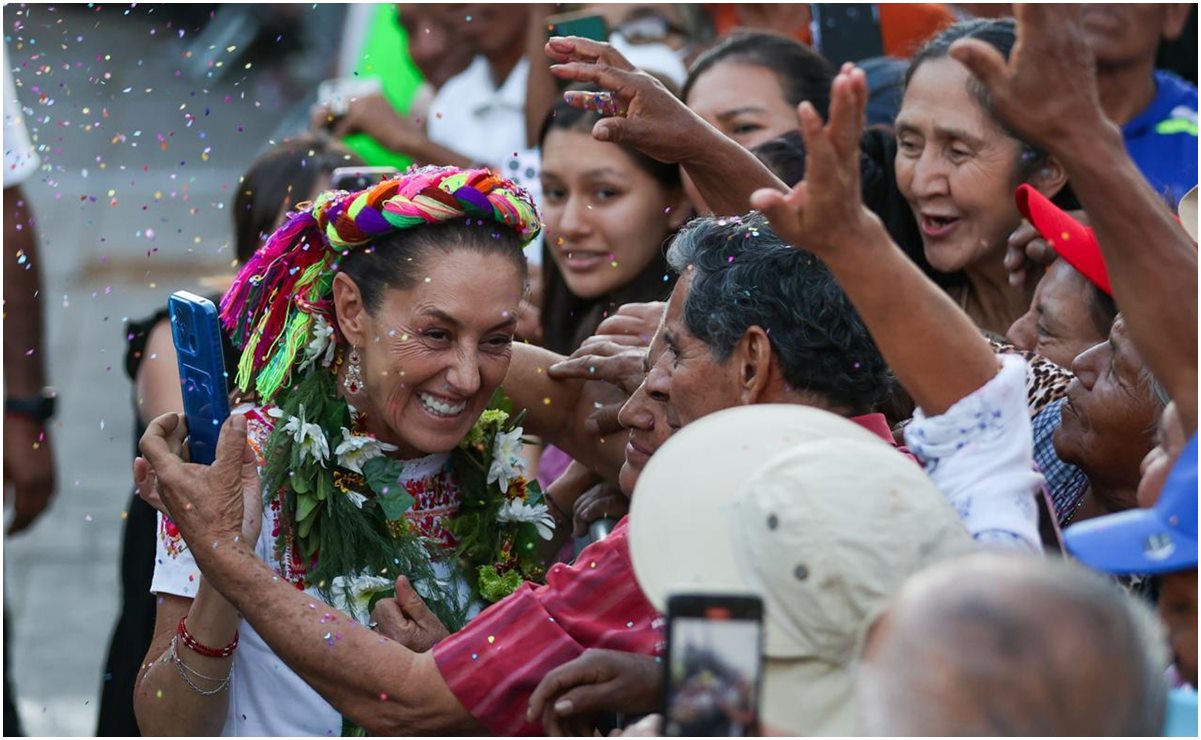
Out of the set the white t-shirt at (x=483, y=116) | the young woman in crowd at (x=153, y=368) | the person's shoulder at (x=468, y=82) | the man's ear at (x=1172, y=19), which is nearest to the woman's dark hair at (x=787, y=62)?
the man's ear at (x=1172, y=19)

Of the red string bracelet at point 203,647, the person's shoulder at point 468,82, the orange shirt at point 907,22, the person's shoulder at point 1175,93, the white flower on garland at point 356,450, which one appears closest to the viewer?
the red string bracelet at point 203,647

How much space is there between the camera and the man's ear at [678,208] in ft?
15.9

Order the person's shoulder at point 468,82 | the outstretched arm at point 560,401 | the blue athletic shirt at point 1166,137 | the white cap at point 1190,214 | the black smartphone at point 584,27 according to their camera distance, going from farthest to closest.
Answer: the person's shoulder at point 468,82, the black smartphone at point 584,27, the blue athletic shirt at point 1166,137, the outstretched arm at point 560,401, the white cap at point 1190,214

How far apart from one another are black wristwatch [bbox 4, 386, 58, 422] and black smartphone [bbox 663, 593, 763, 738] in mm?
3604

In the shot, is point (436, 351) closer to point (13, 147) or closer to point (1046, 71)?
point (1046, 71)

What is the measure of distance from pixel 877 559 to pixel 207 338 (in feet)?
4.96

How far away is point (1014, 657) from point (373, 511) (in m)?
1.97

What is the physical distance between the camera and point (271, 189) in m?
5.09

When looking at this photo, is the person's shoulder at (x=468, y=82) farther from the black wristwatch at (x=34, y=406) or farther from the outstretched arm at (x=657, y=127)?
the outstretched arm at (x=657, y=127)

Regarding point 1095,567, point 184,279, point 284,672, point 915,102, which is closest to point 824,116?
point 915,102

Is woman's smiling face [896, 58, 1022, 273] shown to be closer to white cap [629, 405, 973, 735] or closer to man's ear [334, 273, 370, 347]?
man's ear [334, 273, 370, 347]

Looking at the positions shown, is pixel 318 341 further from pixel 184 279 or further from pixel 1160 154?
pixel 184 279

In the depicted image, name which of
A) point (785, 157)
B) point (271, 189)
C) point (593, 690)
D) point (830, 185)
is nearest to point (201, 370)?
point (593, 690)

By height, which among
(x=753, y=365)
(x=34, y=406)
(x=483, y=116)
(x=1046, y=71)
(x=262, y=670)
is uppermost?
(x=1046, y=71)
